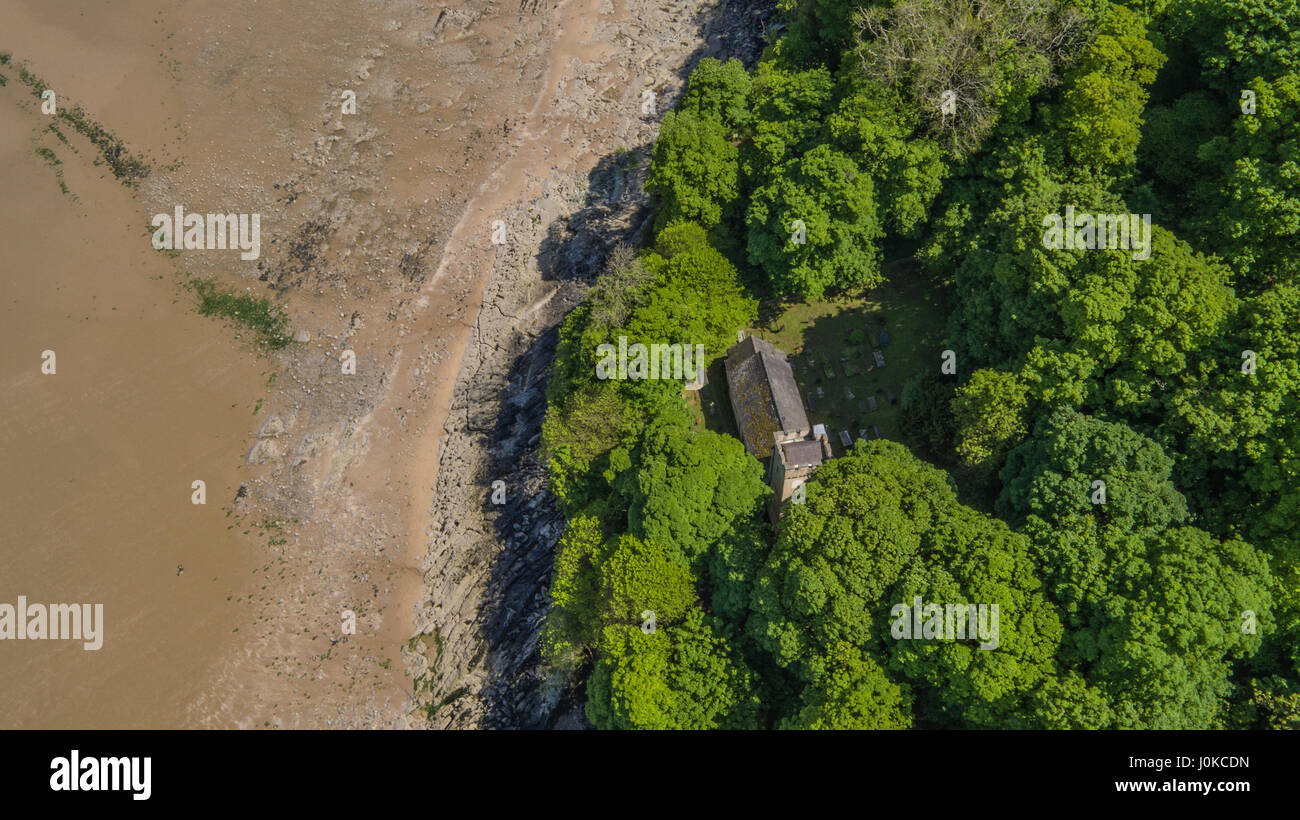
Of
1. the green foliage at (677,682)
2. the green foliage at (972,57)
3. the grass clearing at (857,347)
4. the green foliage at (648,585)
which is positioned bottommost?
the green foliage at (677,682)

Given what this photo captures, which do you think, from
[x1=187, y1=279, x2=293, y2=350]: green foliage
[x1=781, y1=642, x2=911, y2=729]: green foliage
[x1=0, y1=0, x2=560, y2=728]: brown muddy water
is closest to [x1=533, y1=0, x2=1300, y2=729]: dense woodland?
[x1=781, y1=642, x2=911, y2=729]: green foliage

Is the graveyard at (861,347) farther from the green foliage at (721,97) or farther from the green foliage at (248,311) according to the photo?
the green foliage at (248,311)

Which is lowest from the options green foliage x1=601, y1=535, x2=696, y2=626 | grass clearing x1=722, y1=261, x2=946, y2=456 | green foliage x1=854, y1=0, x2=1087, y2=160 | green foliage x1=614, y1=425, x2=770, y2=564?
green foliage x1=601, y1=535, x2=696, y2=626

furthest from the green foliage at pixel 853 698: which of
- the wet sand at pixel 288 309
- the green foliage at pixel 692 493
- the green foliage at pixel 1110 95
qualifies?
the green foliage at pixel 1110 95

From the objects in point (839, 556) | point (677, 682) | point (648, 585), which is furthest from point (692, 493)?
point (677, 682)

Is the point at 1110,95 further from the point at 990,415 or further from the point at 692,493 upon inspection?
A: the point at 692,493

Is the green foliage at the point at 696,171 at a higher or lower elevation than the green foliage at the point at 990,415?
higher

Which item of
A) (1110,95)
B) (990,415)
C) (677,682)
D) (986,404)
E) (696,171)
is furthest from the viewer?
(696,171)

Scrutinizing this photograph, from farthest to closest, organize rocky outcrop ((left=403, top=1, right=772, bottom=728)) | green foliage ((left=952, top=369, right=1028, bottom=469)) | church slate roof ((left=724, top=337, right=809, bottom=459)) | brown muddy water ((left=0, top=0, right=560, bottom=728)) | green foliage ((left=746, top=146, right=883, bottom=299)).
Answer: brown muddy water ((left=0, top=0, right=560, bottom=728)) → rocky outcrop ((left=403, top=1, right=772, bottom=728)) → green foliage ((left=746, top=146, right=883, bottom=299)) → church slate roof ((left=724, top=337, right=809, bottom=459)) → green foliage ((left=952, top=369, right=1028, bottom=469))

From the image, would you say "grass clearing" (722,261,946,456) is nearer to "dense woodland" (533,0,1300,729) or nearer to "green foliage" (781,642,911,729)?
"dense woodland" (533,0,1300,729)
